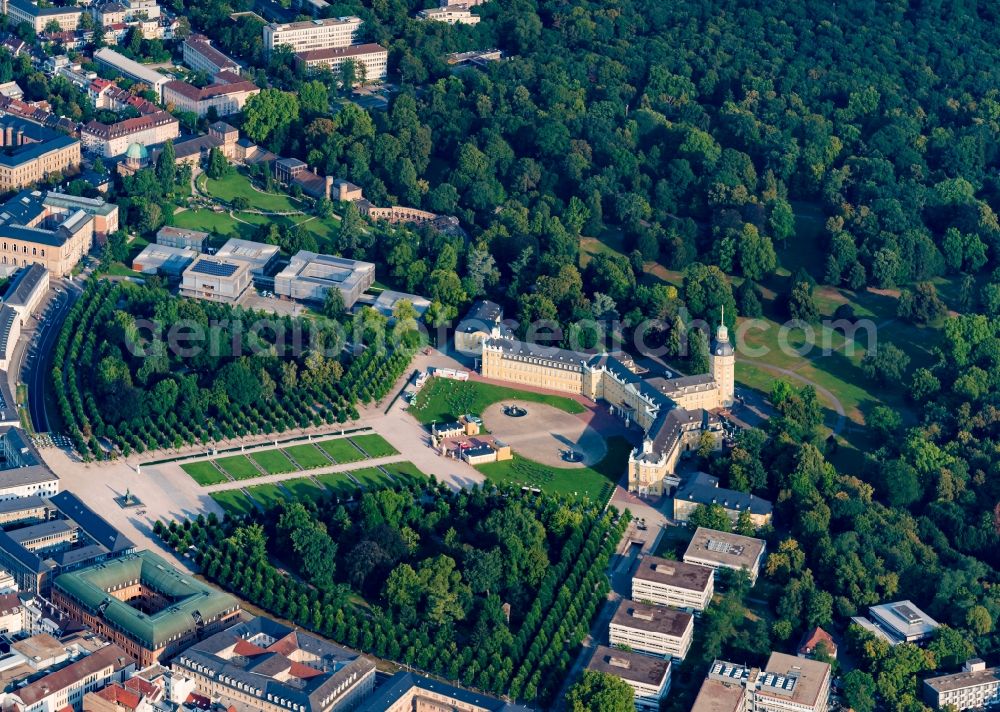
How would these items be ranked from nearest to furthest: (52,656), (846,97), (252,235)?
(52,656)
(252,235)
(846,97)

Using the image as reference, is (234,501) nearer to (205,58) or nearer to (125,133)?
(125,133)

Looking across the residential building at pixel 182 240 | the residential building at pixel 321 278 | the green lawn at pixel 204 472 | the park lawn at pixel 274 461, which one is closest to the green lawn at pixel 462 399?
the park lawn at pixel 274 461

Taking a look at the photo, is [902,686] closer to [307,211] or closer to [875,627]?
[875,627]

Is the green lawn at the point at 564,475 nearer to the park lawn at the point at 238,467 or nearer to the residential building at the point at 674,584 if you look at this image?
the residential building at the point at 674,584

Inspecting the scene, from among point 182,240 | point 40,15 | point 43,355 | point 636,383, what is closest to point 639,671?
point 636,383

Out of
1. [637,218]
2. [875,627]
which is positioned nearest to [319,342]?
[637,218]

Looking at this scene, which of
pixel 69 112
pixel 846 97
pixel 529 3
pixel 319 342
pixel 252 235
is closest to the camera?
pixel 319 342
